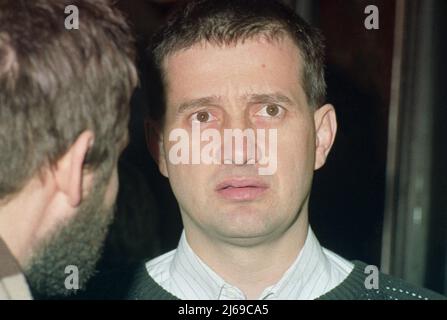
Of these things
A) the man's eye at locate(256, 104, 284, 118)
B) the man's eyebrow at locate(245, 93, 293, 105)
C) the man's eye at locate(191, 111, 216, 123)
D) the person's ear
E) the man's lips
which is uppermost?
the man's eyebrow at locate(245, 93, 293, 105)

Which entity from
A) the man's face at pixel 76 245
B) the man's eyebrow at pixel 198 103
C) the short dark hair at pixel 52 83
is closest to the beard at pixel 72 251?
the man's face at pixel 76 245

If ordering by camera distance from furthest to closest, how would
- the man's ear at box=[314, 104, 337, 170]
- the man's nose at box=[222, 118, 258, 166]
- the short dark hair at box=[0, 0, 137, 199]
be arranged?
the man's ear at box=[314, 104, 337, 170] < the man's nose at box=[222, 118, 258, 166] < the short dark hair at box=[0, 0, 137, 199]

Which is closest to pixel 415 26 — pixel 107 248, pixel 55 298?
pixel 107 248

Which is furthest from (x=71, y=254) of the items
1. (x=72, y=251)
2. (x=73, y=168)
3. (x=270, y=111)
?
(x=270, y=111)

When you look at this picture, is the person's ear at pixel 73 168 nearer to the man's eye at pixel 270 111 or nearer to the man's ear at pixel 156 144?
the man's ear at pixel 156 144

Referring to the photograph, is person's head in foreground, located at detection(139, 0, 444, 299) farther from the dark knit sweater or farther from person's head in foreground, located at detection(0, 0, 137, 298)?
person's head in foreground, located at detection(0, 0, 137, 298)

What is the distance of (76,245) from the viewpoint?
1.26 meters

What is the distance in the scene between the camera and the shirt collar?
4.33 feet

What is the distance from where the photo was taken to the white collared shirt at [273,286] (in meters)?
1.32

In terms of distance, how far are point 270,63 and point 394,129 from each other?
14.9 inches

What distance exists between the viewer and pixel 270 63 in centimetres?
131

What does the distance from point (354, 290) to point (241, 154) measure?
0.33 meters

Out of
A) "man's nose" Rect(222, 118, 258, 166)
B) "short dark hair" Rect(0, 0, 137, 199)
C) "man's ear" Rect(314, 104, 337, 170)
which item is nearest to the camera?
"short dark hair" Rect(0, 0, 137, 199)

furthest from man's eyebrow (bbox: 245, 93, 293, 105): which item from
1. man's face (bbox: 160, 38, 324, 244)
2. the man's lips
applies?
the man's lips
